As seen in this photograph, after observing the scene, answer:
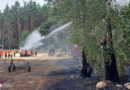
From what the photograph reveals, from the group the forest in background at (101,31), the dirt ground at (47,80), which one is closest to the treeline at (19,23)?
the dirt ground at (47,80)

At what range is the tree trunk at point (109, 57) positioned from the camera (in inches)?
406

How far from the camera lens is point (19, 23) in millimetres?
69438

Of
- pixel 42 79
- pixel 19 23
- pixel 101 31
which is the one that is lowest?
pixel 42 79

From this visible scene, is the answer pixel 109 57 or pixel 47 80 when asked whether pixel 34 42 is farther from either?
pixel 109 57

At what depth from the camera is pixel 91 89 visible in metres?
10.6

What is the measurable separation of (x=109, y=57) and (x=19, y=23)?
62.2m

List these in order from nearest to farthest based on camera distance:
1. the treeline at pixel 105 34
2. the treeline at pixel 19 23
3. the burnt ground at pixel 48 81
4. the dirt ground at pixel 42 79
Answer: the treeline at pixel 105 34
the burnt ground at pixel 48 81
the dirt ground at pixel 42 79
the treeline at pixel 19 23

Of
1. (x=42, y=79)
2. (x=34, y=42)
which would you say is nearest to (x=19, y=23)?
(x=34, y=42)

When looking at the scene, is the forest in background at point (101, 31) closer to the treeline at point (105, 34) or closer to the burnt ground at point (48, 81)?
the treeline at point (105, 34)

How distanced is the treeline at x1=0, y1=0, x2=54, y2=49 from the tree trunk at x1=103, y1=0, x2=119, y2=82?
52.2 metres

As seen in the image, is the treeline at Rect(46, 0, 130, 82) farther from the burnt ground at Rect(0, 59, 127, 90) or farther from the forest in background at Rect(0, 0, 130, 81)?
the burnt ground at Rect(0, 59, 127, 90)

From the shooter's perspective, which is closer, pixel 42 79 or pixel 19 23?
pixel 42 79

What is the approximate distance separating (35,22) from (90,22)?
2193 inches

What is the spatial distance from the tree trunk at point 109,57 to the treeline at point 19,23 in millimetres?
52225
